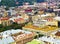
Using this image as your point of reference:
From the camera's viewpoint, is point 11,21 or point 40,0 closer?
point 11,21

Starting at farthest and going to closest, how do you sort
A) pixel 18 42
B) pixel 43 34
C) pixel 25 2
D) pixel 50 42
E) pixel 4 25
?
1. pixel 25 2
2. pixel 4 25
3. pixel 43 34
4. pixel 18 42
5. pixel 50 42

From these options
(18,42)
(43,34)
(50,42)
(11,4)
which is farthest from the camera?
(11,4)

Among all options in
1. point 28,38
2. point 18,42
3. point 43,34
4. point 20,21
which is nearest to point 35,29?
point 43,34

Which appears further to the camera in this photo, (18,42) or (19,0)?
(19,0)

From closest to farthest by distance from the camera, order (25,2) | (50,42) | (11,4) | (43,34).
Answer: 1. (50,42)
2. (43,34)
3. (11,4)
4. (25,2)

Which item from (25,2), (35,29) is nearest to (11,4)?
(25,2)

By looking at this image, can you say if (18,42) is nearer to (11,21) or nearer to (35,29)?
(35,29)

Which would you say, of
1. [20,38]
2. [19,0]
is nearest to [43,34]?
[20,38]

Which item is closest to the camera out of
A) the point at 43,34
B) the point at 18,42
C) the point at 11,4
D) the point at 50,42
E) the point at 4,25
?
the point at 50,42

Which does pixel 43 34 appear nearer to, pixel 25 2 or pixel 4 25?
pixel 4 25
